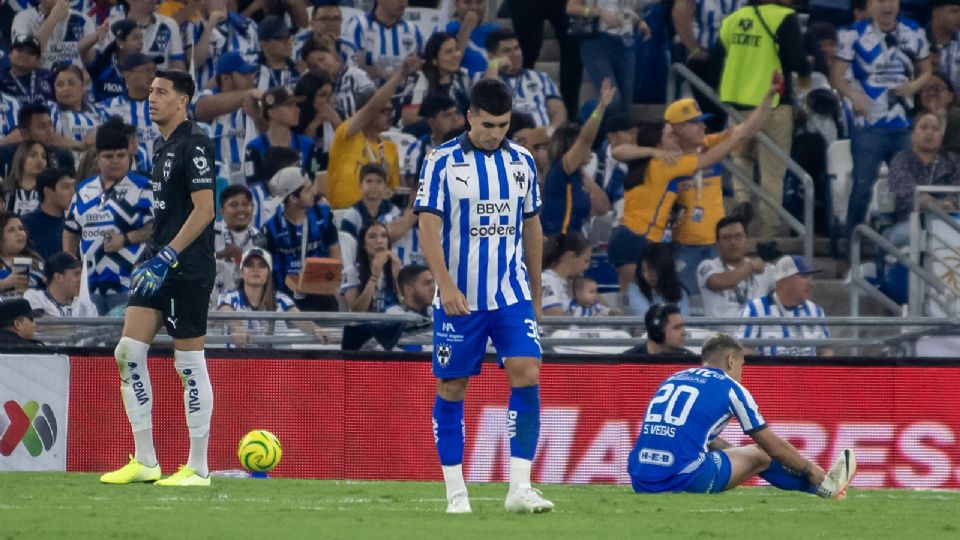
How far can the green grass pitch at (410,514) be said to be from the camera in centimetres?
836

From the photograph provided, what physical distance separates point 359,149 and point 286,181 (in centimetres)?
96

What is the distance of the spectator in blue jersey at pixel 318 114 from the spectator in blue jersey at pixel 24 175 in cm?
237

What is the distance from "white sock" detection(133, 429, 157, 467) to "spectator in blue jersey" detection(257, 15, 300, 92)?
716 cm

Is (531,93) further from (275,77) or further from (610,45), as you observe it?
(275,77)

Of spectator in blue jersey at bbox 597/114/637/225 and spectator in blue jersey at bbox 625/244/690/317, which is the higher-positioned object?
spectator in blue jersey at bbox 597/114/637/225

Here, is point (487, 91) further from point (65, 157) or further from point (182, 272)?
point (65, 157)

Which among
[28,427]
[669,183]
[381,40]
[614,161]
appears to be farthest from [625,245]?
[28,427]

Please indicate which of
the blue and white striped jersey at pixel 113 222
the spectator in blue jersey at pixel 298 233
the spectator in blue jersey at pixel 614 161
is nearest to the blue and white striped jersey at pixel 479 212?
the spectator in blue jersey at pixel 298 233

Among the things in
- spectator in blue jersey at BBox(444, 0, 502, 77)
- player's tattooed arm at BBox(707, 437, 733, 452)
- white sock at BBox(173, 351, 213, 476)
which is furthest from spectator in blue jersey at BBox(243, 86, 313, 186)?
player's tattooed arm at BBox(707, 437, 733, 452)

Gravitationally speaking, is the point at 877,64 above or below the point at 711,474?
above

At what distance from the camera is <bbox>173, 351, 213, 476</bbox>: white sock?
417 inches

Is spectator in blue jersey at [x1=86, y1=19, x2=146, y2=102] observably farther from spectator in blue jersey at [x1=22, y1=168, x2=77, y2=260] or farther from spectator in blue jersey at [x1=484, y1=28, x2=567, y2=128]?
spectator in blue jersey at [x1=484, y1=28, x2=567, y2=128]

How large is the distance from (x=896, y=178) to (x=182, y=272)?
8.15m

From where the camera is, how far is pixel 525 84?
700 inches
